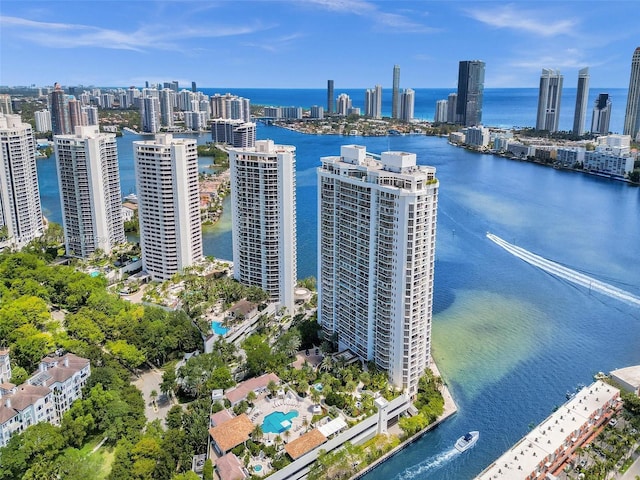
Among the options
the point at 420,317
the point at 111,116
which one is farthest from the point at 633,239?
the point at 111,116

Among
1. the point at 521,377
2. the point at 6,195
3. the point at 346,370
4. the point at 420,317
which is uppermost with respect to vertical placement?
the point at 6,195

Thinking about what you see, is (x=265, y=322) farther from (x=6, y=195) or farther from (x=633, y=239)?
(x=633, y=239)

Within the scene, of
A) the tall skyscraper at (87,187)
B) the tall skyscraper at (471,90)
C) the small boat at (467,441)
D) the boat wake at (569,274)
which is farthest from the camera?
the tall skyscraper at (471,90)

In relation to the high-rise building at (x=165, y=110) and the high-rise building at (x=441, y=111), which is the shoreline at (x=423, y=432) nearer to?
the high-rise building at (x=165, y=110)

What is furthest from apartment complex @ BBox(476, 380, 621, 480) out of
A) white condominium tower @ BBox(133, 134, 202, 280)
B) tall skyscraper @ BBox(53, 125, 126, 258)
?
tall skyscraper @ BBox(53, 125, 126, 258)

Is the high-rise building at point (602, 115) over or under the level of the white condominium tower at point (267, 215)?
over

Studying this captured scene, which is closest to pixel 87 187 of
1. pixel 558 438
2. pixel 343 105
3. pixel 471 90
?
pixel 558 438

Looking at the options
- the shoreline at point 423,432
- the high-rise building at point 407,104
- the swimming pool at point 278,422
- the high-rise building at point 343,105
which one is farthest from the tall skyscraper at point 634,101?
the swimming pool at point 278,422
